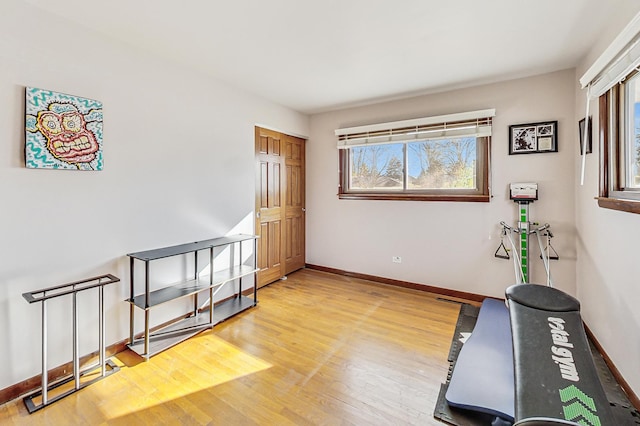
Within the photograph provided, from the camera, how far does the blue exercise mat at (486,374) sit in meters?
1.69

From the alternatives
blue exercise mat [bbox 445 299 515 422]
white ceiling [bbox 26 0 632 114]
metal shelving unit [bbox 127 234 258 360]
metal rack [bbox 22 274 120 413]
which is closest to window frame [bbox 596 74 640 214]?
white ceiling [bbox 26 0 632 114]

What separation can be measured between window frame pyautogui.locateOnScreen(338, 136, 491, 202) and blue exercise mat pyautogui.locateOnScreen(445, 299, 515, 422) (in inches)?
55.2

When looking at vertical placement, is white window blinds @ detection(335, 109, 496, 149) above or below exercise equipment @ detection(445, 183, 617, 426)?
above

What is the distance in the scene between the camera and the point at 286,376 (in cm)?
204

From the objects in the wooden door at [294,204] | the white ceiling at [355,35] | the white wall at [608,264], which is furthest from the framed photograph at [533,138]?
the wooden door at [294,204]

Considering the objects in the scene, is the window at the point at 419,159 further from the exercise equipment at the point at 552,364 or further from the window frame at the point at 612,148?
the exercise equipment at the point at 552,364

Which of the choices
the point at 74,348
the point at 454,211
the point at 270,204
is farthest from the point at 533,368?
the point at 270,204

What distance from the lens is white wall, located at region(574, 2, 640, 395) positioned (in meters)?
1.77

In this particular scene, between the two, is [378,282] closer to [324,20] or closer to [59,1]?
[324,20]

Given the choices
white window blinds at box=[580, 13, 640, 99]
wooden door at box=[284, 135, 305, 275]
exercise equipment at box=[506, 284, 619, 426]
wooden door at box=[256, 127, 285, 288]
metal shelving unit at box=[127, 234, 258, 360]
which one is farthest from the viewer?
wooden door at box=[284, 135, 305, 275]

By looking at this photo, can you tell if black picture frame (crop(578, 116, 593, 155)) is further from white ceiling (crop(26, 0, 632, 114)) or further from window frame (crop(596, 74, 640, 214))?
A: white ceiling (crop(26, 0, 632, 114))

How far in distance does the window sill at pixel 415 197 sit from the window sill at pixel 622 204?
1.20 meters

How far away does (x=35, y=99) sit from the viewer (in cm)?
185

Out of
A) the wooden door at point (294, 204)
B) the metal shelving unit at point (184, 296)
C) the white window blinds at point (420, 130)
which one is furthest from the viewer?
the wooden door at point (294, 204)
